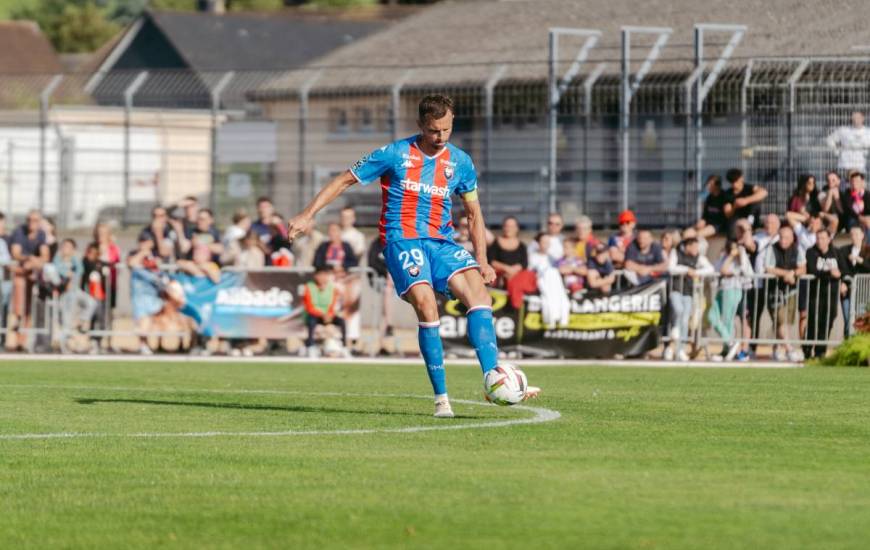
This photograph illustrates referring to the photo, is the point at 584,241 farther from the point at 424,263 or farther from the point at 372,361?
the point at 424,263

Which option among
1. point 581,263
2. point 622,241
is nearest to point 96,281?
point 581,263

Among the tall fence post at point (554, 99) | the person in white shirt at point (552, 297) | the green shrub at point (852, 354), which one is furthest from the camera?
the tall fence post at point (554, 99)

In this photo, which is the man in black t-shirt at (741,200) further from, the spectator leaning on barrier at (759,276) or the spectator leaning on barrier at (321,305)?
the spectator leaning on barrier at (321,305)

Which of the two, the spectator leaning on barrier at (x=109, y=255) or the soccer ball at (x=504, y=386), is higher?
the spectator leaning on barrier at (x=109, y=255)

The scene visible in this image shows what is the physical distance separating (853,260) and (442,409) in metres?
12.1

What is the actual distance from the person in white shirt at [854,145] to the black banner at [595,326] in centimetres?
409

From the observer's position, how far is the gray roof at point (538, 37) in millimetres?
32281

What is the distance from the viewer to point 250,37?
7356 cm

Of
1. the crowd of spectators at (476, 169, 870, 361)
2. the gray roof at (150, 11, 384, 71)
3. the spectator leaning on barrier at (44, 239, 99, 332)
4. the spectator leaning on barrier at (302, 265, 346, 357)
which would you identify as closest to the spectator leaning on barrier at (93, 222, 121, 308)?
the spectator leaning on barrier at (44, 239, 99, 332)

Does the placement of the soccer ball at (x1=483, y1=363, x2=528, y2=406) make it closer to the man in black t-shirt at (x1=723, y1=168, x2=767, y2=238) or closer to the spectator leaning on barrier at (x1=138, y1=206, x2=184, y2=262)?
the spectator leaning on barrier at (x1=138, y1=206, x2=184, y2=262)

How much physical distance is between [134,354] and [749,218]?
8701mm

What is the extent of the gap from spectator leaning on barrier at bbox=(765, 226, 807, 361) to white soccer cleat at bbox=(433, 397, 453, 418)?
37.5ft

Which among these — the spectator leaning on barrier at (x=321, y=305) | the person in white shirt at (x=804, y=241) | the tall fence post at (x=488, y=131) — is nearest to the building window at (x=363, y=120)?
the tall fence post at (x=488, y=131)

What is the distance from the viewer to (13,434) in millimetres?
10289
